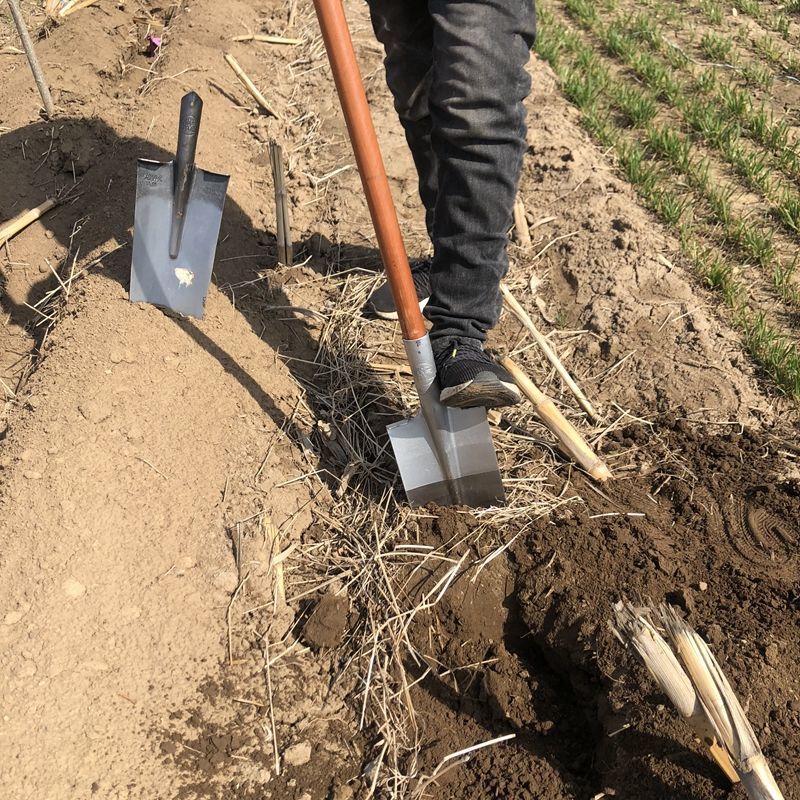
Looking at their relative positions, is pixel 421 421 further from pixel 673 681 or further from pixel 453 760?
pixel 673 681

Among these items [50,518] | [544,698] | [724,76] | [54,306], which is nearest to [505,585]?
[544,698]

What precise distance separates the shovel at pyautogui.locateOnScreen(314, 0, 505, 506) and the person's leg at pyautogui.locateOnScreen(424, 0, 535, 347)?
6.1 inches

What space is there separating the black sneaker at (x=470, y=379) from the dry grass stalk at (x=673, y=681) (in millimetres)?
720

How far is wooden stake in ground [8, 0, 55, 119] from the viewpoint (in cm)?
350

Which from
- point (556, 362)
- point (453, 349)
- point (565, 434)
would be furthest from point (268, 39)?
point (565, 434)

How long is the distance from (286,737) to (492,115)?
1642 millimetres

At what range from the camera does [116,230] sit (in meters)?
3.24

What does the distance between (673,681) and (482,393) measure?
87cm

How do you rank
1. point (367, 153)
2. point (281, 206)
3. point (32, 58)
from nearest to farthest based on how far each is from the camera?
point (367, 153), point (281, 206), point (32, 58)

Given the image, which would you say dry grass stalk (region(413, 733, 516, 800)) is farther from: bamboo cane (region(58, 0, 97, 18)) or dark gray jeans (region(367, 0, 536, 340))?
bamboo cane (region(58, 0, 97, 18))

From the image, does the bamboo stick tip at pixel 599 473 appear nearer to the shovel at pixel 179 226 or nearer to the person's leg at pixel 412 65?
the person's leg at pixel 412 65

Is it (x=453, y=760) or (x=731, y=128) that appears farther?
(x=731, y=128)

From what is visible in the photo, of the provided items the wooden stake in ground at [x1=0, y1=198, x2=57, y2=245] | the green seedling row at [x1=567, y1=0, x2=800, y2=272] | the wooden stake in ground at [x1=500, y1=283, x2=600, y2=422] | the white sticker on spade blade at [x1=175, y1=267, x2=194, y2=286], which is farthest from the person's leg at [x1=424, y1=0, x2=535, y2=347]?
the wooden stake in ground at [x1=0, y1=198, x2=57, y2=245]

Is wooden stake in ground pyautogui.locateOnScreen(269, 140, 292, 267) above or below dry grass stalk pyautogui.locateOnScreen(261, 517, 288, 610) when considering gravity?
above
